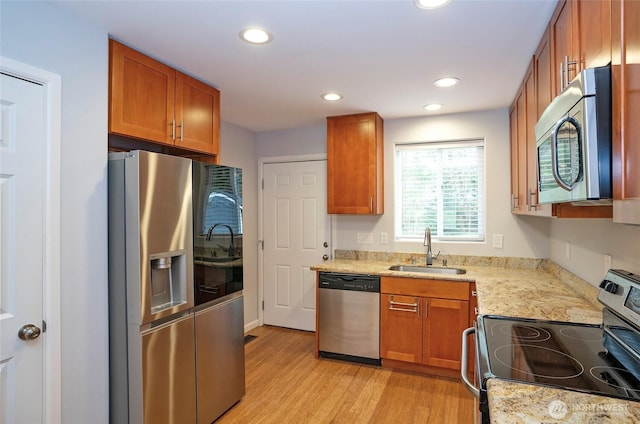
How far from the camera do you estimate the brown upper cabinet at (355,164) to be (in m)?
3.49

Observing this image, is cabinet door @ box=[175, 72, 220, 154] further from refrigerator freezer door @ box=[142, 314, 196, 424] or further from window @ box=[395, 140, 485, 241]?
window @ box=[395, 140, 485, 241]

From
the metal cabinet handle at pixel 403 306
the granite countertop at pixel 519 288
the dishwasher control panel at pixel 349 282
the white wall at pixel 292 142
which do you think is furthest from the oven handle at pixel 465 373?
the white wall at pixel 292 142

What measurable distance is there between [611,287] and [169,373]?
6.99 feet

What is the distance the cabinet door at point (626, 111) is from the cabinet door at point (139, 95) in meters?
2.13

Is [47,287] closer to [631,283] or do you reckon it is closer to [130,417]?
[130,417]

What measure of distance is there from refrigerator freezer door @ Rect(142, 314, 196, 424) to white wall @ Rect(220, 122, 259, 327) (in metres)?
1.97

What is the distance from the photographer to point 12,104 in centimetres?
153

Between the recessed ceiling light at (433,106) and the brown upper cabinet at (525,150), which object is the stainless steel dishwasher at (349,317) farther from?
the recessed ceiling light at (433,106)

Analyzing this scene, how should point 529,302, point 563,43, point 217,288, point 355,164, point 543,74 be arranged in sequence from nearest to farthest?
point 563,43 → point 543,74 → point 529,302 → point 217,288 → point 355,164

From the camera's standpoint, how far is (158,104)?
219 cm

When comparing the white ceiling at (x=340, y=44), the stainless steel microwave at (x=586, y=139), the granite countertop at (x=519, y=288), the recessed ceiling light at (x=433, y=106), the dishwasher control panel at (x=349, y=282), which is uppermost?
the recessed ceiling light at (x=433, y=106)

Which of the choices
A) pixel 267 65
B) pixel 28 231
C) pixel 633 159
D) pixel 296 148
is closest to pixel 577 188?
pixel 633 159

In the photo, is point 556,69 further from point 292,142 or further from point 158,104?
point 292,142

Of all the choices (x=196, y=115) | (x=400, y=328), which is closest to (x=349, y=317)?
(x=400, y=328)
